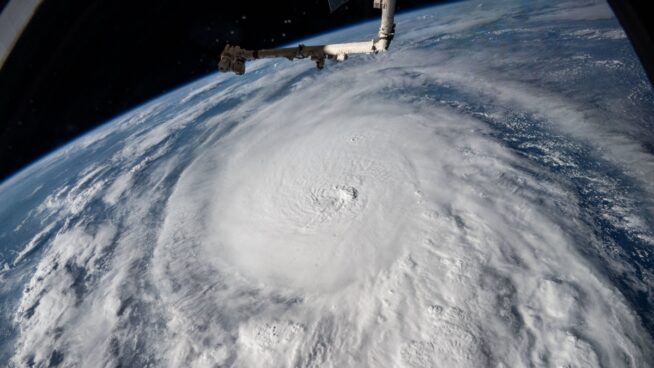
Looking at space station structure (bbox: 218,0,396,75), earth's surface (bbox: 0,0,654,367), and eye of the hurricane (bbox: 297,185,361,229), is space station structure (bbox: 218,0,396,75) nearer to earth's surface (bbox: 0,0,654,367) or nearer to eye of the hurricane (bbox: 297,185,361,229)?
earth's surface (bbox: 0,0,654,367)

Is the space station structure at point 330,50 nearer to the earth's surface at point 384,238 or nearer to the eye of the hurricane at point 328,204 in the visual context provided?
the earth's surface at point 384,238

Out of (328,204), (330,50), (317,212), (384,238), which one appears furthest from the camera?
(328,204)

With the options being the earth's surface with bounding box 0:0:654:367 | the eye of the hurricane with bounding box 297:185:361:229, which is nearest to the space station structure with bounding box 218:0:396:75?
the earth's surface with bounding box 0:0:654:367

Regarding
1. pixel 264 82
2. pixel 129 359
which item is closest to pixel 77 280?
pixel 129 359

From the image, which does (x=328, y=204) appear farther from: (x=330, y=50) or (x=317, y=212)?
(x=330, y=50)

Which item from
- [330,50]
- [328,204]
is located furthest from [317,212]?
[330,50]

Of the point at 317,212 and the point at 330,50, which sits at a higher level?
the point at 330,50
